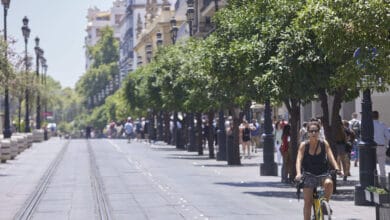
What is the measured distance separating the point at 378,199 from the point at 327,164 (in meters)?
1.08

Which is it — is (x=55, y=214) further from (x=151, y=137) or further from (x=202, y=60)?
(x=151, y=137)

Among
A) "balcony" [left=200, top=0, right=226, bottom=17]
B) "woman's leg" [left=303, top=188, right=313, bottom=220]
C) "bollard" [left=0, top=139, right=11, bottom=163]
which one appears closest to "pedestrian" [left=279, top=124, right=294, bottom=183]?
"woman's leg" [left=303, top=188, right=313, bottom=220]

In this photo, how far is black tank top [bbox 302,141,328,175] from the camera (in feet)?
48.6

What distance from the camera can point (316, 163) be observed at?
48.7ft

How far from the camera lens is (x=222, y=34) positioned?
29734mm

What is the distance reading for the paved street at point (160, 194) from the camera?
794 inches

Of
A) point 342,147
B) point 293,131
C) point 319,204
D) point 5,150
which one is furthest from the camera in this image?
point 5,150

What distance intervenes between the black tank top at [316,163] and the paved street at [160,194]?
430 cm

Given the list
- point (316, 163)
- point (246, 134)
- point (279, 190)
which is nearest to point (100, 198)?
point (279, 190)

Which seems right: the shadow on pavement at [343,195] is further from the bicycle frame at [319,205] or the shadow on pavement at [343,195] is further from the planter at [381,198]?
the bicycle frame at [319,205]

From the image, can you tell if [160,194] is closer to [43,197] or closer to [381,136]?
[43,197]

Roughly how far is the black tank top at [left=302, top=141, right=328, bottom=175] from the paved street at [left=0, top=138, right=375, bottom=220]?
430 cm

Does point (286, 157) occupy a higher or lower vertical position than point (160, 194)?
higher

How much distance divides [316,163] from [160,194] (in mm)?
10553
